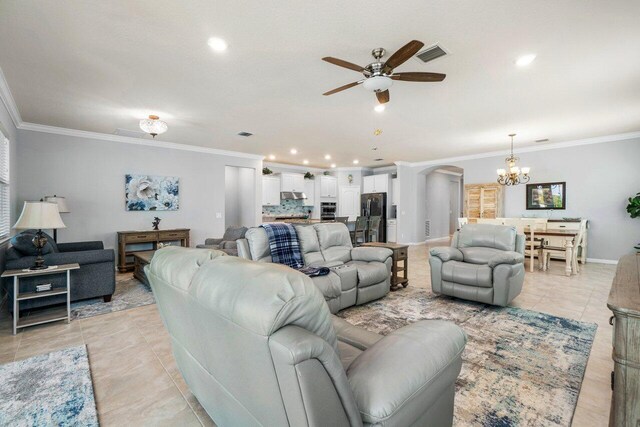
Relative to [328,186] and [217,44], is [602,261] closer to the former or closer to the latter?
[328,186]

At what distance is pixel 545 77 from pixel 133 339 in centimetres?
503

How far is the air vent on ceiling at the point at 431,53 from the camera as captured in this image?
2.61 meters

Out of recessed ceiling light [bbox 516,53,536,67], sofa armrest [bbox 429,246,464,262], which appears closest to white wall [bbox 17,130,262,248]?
sofa armrest [bbox 429,246,464,262]

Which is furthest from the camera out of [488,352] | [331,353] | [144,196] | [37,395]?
[144,196]

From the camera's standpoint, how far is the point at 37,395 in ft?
5.97

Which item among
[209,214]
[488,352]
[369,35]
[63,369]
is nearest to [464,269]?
[488,352]

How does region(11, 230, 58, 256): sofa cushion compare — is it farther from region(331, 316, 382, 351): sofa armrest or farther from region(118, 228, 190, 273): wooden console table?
region(331, 316, 382, 351): sofa armrest

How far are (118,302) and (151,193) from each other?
303 centimetres

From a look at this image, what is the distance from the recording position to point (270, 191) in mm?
8602

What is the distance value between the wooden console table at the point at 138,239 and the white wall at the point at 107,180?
1.36 ft

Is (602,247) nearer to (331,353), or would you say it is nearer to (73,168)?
(331,353)

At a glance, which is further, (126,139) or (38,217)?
(126,139)

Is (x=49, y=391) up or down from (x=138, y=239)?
down

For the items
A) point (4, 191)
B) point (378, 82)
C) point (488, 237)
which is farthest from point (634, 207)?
point (4, 191)
